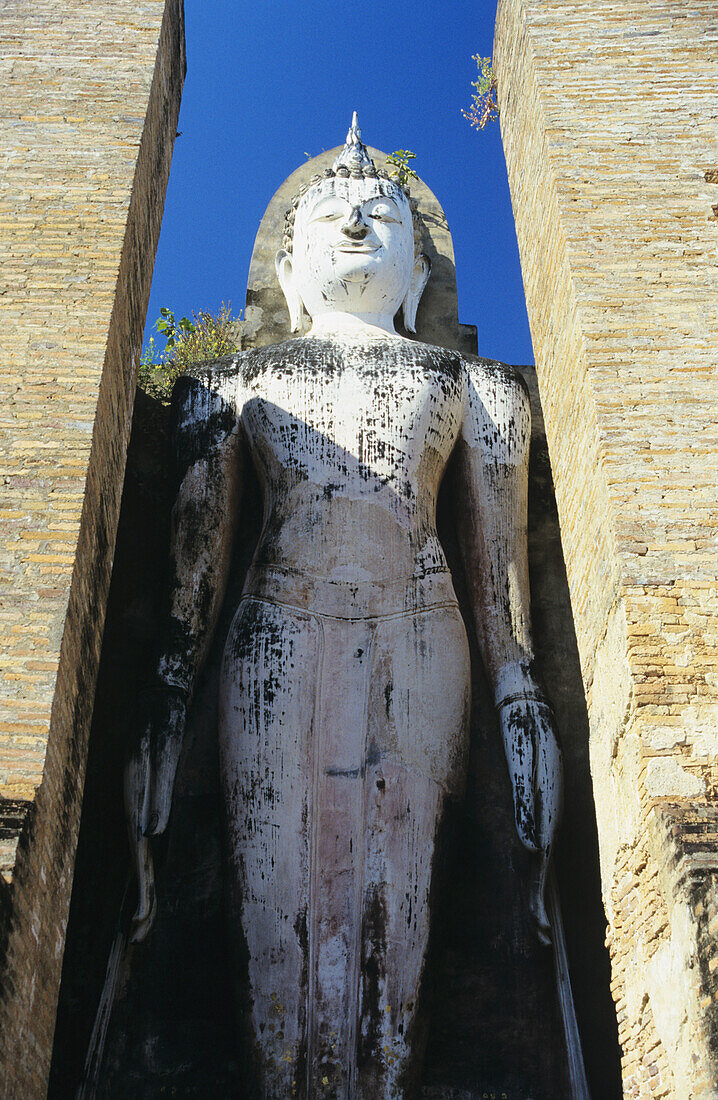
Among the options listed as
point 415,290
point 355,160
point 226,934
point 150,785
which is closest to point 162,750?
point 150,785

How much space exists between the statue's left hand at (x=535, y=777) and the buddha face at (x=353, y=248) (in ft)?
8.21

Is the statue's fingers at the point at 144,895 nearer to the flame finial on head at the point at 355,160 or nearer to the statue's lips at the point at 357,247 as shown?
the statue's lips at the point at 357,247

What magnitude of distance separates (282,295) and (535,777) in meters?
3.71

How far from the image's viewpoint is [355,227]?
6.77 meters

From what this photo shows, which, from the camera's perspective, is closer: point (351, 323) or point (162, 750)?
point (162, 750)

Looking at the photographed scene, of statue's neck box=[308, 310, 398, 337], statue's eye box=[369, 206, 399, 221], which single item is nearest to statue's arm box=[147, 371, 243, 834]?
statue's neck box=[308, 310, 398, 337]

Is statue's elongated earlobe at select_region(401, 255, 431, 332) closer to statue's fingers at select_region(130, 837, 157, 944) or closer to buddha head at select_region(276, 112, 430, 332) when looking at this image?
buddha head at select_region(276, 112, 430, 332)

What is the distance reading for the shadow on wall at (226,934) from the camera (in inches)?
189

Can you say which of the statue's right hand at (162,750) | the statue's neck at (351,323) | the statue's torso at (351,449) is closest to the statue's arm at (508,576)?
the statue's torso at (351,449)

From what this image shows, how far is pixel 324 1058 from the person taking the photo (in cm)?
454

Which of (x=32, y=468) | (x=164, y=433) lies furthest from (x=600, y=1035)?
(x=164, y=433)

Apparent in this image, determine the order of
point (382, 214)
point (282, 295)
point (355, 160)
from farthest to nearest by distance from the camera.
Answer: point (282, 295), point (355, 160), point (382, 214)

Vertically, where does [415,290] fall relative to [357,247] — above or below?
above

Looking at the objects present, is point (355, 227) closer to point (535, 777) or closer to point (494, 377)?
point (494, 377)
